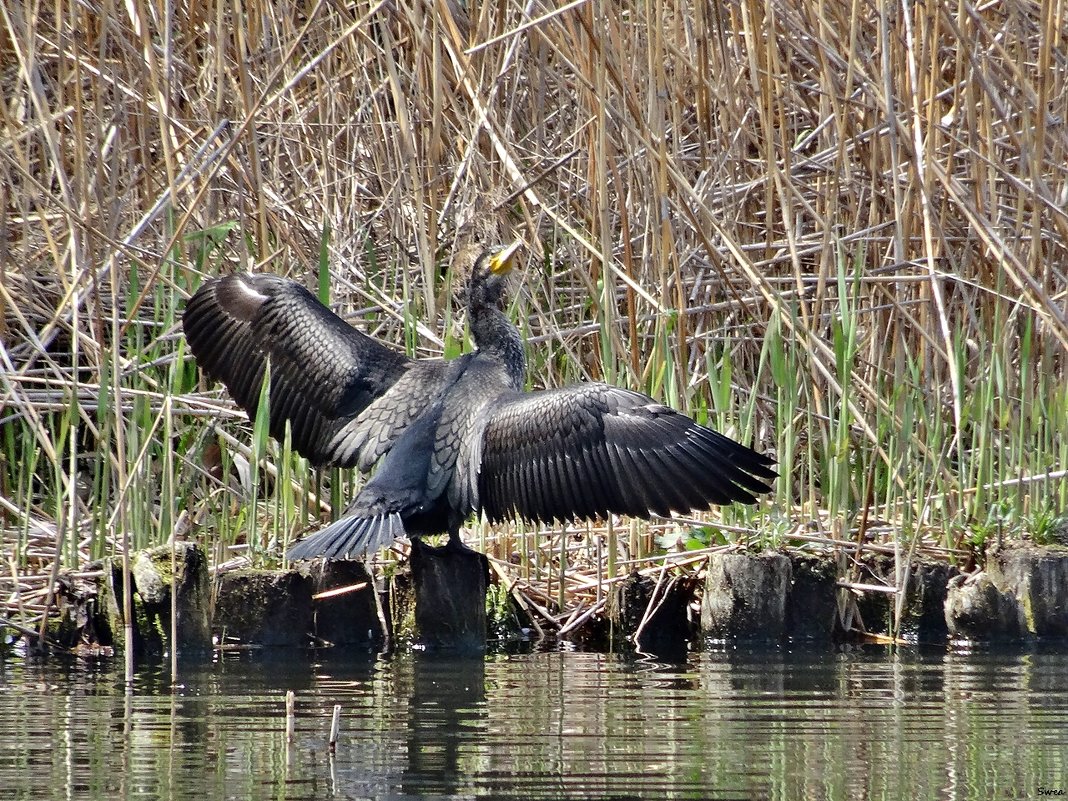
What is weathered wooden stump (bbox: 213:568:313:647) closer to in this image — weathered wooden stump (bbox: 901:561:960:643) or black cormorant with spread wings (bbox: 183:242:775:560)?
black cormorant with spread wings (bbox: 183:242:775:560)

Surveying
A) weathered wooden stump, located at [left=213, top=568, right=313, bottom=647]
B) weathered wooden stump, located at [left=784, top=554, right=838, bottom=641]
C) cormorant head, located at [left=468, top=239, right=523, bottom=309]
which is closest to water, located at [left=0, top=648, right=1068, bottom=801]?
weathered wooden stump, located at [left=213, top=568, right=313, bottom=647]

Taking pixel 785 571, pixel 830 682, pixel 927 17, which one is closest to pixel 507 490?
pixel 785 571

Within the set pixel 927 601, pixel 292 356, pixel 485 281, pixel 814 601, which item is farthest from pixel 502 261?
pixel 927 601

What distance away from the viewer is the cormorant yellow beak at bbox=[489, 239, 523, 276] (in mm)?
5137

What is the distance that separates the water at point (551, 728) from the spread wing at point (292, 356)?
0.97 m

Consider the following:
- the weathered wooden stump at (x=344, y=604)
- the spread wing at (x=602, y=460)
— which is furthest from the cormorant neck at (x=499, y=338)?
the weathered wooden stump at (x=344, y=604)

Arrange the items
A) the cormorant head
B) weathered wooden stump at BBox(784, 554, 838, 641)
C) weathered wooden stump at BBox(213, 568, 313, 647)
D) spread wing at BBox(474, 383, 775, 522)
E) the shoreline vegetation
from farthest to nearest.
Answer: the cormorant head
the shoreline vegetation
weathered wooden stump at BBox(784, 554, 838, 641)
weathered wooden stump at BBox(213, 568, 313, 647)
spread wing at BBox(474, 383, 775, 522)

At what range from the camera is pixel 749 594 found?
4668 millimetres

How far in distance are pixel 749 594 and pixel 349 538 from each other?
1206 mm

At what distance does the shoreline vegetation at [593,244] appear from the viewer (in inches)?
193

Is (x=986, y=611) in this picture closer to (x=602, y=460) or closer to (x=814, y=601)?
(x=814, y=601)

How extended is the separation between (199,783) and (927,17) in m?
3.65

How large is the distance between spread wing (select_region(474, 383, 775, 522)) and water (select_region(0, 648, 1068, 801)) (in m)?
0.46

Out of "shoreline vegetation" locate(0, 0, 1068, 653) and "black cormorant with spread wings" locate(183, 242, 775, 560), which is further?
"shoreline vegetation" locate(0, 0, 1068, 653)
